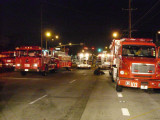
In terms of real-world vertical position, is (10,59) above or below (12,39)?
below

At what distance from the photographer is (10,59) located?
29.4 metres

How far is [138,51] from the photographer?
1312 cm

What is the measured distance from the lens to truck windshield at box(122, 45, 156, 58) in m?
12.9

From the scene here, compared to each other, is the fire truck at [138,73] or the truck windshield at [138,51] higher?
the truck windshield at [138,51]

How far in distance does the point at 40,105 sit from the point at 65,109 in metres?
1.24

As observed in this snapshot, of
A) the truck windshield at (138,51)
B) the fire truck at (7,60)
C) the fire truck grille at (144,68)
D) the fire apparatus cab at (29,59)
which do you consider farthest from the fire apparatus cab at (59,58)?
the fire truck grille at (144,68)

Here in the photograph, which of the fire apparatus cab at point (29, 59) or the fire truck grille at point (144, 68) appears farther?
the fire apparatus cab at point (29, 59)

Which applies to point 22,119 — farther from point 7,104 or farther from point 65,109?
point 7,104

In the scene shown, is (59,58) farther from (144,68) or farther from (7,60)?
(144,68)

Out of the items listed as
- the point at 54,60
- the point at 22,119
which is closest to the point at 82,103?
the point at 22,119

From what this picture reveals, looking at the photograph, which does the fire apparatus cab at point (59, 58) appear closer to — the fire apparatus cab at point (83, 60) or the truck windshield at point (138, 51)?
the fire apparatus cab at point (83, 60)

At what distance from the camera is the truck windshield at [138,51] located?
42.4ft

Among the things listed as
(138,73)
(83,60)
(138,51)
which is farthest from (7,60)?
(138,73)

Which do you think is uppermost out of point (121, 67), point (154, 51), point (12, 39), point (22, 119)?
point (12, 39)
